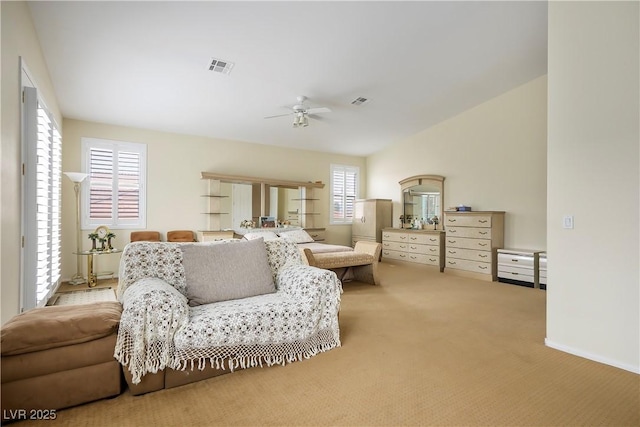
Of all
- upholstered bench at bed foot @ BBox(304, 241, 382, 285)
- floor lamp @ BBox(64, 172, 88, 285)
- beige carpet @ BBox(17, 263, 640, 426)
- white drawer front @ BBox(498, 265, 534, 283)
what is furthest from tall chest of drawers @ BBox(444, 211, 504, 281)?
floor lamp @ BBox(64, 172, 88, 285)

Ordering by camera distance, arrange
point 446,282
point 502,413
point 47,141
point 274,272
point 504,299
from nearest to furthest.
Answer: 1. point 502,413
2. point 274,272
3. point 47,141
4. point 504,299
5. point 446,282

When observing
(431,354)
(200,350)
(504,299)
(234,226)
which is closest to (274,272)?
(200,350)

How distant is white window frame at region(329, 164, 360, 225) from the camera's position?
812cm

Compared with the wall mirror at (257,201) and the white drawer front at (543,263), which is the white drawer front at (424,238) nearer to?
the white drawer front at (543,263)

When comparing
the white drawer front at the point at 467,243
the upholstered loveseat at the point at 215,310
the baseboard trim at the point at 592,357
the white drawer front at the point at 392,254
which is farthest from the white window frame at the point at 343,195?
the baseboard trim at the point at 592,357

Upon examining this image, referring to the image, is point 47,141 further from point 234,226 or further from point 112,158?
point 234,226

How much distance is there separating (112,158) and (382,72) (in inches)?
187

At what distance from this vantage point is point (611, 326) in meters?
2.37

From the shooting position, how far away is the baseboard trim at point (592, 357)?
2270 millimetres

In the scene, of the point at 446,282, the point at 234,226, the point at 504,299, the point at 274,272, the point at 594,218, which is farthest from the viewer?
the point at 234,226

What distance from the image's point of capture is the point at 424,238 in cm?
652

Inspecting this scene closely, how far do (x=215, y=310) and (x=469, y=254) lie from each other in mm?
4947

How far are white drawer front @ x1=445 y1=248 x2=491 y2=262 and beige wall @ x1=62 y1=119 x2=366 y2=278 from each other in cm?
369

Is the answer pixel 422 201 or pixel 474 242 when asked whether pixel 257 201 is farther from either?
pixel 474 242
